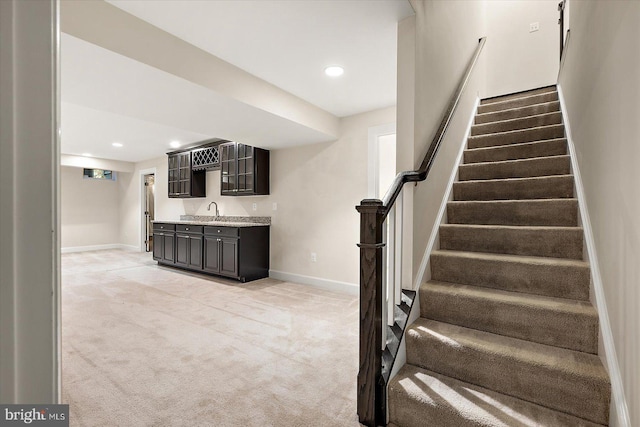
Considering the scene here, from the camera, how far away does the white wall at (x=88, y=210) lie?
801cm

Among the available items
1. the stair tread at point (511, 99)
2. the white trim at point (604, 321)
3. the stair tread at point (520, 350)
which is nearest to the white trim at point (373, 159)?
the stair tread at point (511, 99)

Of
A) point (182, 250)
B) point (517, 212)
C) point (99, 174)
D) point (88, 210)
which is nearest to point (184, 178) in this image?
point (182, 250)

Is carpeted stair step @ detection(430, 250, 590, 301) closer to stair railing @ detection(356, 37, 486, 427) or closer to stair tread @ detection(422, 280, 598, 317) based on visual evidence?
stair tread @ detection(422, 280, 598, 317)

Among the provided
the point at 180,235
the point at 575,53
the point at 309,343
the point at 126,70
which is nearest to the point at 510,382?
the point at 309,343

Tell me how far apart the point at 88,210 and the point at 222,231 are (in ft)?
19.3

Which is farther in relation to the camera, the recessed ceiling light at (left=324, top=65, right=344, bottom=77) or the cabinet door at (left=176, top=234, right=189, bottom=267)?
the cabinet door at (left=176, top=234, right=189, bottom=267)

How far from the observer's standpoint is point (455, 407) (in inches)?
57.4

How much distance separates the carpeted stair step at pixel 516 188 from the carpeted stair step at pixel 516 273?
68 centimetres

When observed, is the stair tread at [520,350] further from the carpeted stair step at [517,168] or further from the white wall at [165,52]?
the white wall at [165,52]

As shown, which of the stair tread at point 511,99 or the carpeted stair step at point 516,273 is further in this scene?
the stair tread at point 511,99

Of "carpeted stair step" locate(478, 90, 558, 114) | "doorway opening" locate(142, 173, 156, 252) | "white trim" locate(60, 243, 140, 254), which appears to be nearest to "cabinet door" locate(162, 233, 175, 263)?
"doorway opening" locate(142, 173, 156, 252)

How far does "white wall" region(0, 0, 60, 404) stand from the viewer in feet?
1.28

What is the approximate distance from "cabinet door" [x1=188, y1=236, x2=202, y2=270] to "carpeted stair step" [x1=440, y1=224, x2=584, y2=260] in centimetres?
412

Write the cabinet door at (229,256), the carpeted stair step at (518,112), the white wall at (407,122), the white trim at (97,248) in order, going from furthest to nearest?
the white trim at (97,248), the cabinet door at (229,256), the carpeted stair step at (518,112), the white wall at (407,122)
